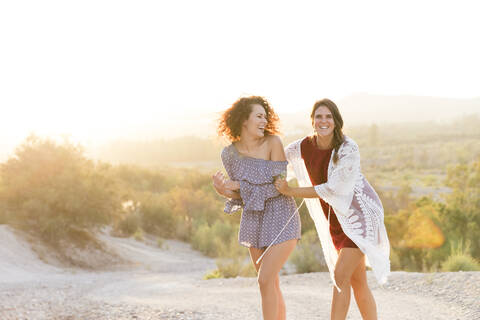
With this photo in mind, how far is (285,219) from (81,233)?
1215cm

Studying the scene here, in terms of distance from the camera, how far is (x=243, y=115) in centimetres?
506

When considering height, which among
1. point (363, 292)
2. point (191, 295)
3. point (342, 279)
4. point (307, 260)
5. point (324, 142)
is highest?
point (324, 142)

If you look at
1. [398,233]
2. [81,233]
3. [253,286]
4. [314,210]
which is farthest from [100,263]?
[314,210]

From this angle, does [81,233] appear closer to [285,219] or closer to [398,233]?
[398,233]

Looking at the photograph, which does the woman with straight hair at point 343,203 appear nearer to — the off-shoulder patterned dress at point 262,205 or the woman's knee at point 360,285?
the woman's knee at point 360,285

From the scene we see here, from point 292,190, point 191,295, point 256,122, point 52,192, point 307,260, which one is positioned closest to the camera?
point 292,190

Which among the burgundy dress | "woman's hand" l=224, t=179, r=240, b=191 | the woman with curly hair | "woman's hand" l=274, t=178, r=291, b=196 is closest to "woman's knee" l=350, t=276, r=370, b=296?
the burgundy dress

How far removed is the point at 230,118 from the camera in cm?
513

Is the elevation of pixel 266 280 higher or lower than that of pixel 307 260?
higher

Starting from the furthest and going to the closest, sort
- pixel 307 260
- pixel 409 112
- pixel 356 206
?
pixel 409 112 < pixel 307 260 < pixel 356 206

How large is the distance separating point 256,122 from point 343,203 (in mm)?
1019

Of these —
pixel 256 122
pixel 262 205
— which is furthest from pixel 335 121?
pixel 262 205

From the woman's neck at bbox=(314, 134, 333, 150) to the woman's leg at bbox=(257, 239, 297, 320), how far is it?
902 mm

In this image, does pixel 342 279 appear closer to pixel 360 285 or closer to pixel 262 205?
pixel 360 285
